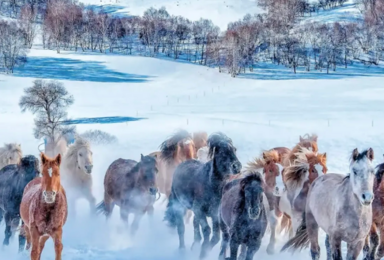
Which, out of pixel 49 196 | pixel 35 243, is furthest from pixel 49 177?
pixel 35 243

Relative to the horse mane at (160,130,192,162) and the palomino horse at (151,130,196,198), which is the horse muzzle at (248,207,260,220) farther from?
the horse mane at (160,130,192,162)

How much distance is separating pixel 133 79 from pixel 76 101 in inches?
574

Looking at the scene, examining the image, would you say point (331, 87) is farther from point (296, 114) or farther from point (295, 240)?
point (295, 240)

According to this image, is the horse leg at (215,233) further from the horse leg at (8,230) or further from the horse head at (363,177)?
the horse leg at (8,230)

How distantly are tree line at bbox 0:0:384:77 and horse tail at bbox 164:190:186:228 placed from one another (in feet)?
166

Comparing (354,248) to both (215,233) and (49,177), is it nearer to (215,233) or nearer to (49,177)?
(215,233)

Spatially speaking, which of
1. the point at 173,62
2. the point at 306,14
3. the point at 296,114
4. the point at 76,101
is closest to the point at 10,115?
the point at 76,101

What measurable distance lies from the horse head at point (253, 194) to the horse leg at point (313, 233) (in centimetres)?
111

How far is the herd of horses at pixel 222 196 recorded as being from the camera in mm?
6734

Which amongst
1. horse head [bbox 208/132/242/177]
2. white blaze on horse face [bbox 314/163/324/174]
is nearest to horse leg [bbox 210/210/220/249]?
horse head [bbox 208/132/242/177]

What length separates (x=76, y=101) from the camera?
44.8 m

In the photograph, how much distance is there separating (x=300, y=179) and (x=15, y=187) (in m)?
4.59

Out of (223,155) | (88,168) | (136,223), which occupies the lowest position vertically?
(136,223)

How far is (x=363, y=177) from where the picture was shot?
6285 millimetres
